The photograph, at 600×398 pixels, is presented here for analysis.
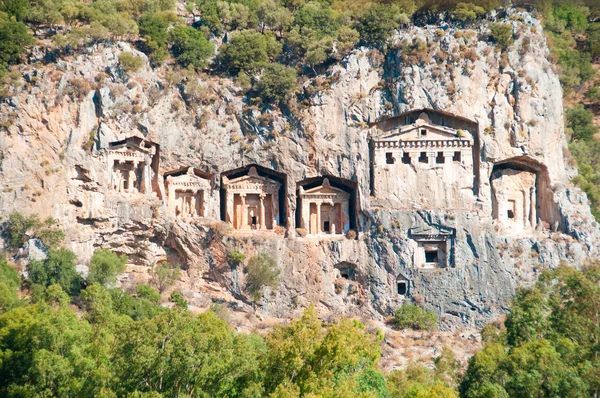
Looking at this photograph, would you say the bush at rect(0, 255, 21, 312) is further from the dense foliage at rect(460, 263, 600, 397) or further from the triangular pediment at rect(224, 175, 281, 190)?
the dense foliage at rect(460, 263, 600, 397)

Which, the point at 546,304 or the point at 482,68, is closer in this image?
the point at 546,304

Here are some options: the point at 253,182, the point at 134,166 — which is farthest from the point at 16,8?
the point at 253,182

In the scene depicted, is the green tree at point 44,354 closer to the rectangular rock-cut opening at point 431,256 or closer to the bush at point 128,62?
the bush at point 128,62

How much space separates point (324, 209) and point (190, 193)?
25.3 ft

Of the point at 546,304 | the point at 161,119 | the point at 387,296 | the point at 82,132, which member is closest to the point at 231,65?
the point at 161,119

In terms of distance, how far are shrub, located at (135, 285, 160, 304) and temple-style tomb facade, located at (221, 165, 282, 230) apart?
25.2 feet

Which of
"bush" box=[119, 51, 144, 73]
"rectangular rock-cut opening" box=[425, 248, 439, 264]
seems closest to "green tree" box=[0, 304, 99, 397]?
"bush" box=[119, 51, 144, 73]

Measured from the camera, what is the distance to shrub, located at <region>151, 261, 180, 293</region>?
211 feet

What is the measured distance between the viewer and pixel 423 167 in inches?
2633

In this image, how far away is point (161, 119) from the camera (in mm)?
66375

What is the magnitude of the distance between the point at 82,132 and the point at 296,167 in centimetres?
1198

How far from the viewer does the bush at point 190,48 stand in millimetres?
68875

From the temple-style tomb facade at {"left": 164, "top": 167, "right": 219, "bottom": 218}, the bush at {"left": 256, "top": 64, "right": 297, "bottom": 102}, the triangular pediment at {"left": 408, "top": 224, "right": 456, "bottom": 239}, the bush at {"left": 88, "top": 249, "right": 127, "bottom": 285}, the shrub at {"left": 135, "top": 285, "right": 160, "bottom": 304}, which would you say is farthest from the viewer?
the bush at {"left": 256, "top": 64, "right": 297, "bottom": 102}

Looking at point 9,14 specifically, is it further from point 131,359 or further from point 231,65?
point 131,359
